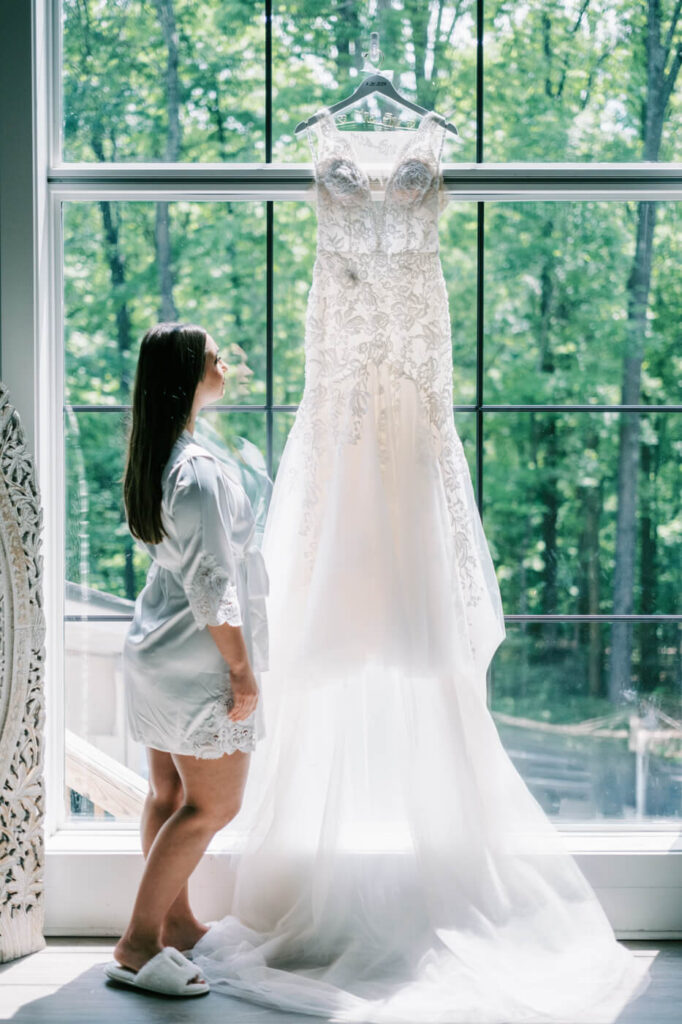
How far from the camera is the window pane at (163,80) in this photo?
2654mm

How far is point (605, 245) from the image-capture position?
8.71 ft

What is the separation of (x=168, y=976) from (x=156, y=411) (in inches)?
51.7

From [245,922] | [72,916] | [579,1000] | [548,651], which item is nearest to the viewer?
[579,1000]

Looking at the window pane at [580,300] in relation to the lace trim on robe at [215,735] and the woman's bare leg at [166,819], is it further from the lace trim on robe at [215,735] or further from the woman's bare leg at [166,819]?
the woman's bare leg at [166,819]

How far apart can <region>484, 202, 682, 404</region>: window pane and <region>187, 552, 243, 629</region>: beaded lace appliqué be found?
1.04 m

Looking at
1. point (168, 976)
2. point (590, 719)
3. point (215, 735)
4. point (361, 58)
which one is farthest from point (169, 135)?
point (168, 976)

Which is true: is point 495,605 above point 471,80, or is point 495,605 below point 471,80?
below

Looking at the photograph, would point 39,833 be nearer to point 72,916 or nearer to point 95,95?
point 72,916

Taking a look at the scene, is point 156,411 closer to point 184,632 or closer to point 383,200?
point 184,632

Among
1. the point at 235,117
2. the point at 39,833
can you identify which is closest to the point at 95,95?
the point at 235,117

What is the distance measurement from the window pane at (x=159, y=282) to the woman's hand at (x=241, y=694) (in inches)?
34.3

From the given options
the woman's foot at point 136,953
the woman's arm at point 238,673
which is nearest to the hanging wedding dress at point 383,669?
the woman's foot at point 136,953

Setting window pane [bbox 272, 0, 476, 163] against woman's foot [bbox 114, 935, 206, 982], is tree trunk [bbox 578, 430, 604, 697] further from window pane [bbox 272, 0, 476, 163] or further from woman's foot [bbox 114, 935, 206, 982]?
woman's foot [bbox 114, 935, 206, 982]

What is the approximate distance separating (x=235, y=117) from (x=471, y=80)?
0.68 metres
